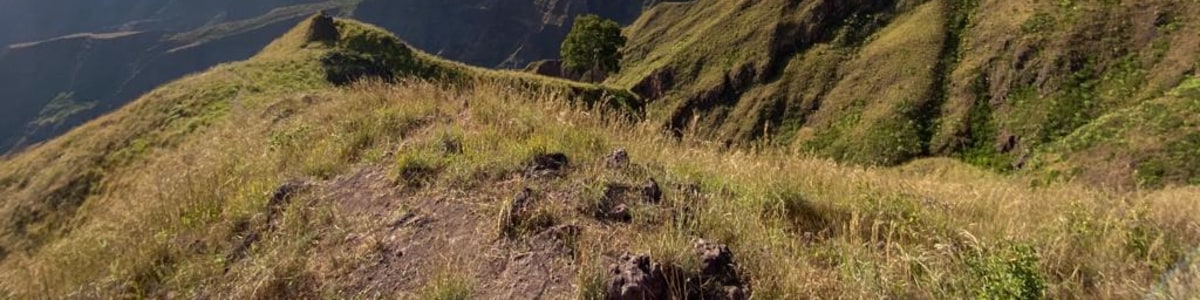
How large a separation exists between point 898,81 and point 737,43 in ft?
76.6

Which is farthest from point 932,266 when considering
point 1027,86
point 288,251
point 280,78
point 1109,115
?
point 1027,86

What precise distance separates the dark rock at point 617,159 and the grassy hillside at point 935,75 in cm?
3201

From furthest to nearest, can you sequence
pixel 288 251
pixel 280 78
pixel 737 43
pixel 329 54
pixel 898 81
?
1. pixel 737 43
2. pixel 898 81
3. pixel 329 54
4. pixel 280 78
5. pixel 288 251

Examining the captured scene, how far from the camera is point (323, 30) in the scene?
1254 inches

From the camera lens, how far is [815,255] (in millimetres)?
4531

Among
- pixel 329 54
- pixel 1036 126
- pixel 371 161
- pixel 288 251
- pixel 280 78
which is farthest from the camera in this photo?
pixel 1036 126

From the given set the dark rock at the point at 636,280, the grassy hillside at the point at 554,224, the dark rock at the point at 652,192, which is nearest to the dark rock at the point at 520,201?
the grassy hillside at the point at 554,224

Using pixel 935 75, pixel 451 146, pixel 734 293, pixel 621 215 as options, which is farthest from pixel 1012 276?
pixel 935 75

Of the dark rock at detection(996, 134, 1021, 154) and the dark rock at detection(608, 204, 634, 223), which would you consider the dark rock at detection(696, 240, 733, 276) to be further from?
the dark rock at detection(996, 134, 1021, 154)

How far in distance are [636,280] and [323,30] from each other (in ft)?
101

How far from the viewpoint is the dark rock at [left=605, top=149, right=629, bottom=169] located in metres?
6.05

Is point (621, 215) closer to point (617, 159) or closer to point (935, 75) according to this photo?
point (617, 159)

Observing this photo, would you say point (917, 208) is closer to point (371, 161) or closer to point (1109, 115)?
point (371, 161)

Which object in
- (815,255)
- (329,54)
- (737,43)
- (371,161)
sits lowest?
(737,43)
